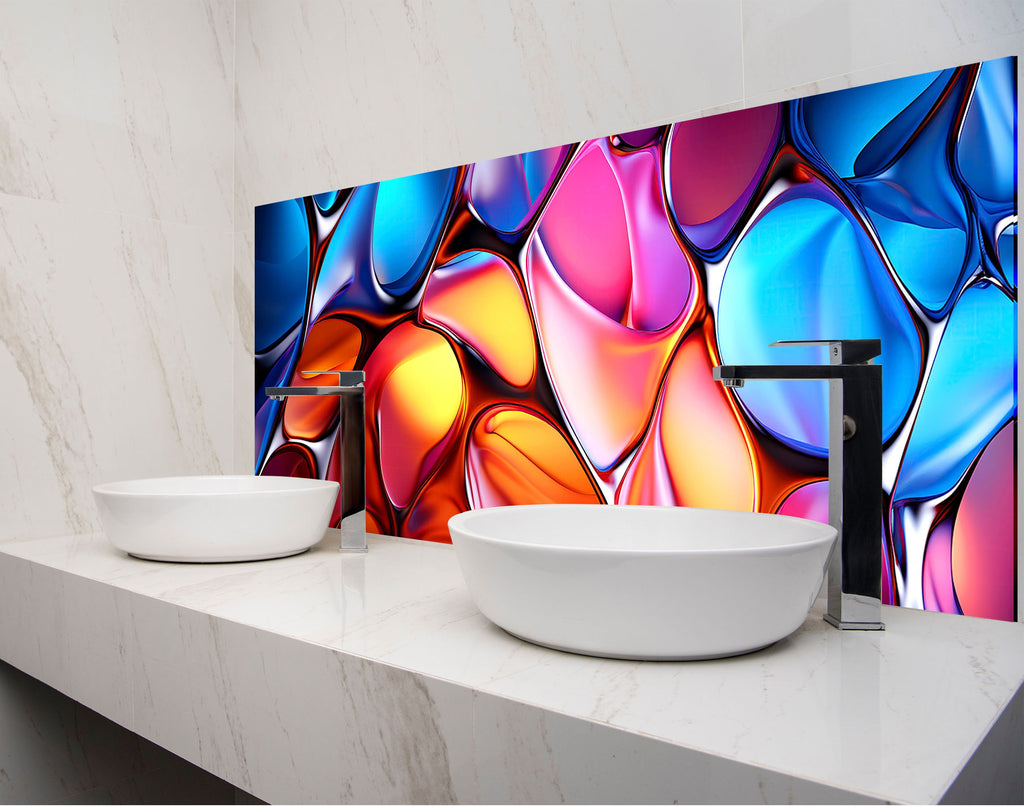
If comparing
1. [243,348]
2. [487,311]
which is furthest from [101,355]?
[487,311]

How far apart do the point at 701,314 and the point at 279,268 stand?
1.05 metres

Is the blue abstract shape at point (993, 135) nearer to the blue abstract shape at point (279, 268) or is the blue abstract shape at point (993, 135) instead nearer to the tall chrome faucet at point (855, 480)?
the tall chrome faucet at point (855, 480)

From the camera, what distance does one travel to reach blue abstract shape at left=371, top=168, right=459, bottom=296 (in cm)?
152

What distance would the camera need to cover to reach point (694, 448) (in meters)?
1.21

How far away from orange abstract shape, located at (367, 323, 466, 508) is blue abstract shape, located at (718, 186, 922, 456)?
549mm

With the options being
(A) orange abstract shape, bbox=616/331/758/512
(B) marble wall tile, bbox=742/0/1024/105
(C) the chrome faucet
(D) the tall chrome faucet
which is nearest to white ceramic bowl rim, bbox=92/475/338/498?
(C) the chrome faucet

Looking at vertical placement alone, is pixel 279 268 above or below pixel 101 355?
above

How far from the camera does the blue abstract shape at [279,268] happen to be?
177 cm

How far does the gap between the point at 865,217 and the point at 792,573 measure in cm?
54

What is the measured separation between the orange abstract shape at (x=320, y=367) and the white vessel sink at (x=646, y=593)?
875 millimetres

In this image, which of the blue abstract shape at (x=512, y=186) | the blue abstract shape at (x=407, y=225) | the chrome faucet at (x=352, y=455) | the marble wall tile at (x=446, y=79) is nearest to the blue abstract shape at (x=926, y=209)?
the marble wall tile at (x=446, y=79)

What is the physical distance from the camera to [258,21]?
1856 millimetres

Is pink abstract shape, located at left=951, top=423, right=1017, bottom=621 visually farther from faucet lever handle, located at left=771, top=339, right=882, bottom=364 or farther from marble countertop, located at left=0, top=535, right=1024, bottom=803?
faucet lever handle, located at left=771, top=339, right=882, bottom=364

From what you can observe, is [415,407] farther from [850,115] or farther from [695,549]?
[850,115]
